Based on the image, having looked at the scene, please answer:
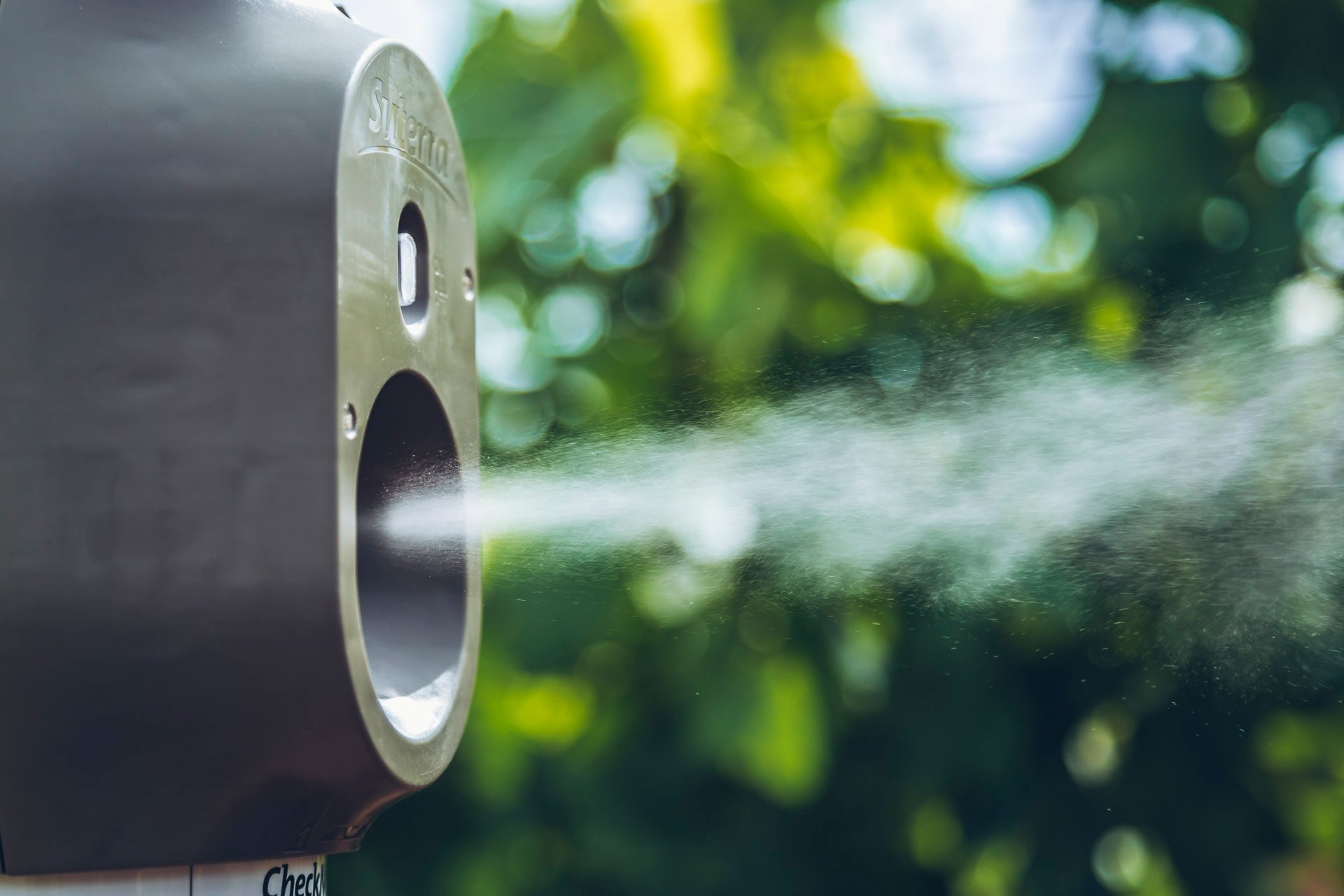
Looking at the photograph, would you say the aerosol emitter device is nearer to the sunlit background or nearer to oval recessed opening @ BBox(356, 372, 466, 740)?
oval recessed opening @ BBox(356, 372, 466, 740)

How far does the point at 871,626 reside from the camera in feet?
6.48

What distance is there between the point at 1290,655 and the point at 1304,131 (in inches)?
30.8

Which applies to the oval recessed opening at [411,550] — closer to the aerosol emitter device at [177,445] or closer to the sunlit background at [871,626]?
the aerosol emitter device at [177,445]

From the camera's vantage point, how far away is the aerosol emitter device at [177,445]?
82 centimetres

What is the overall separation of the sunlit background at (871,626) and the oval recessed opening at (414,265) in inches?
36.1

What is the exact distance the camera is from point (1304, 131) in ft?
6.67

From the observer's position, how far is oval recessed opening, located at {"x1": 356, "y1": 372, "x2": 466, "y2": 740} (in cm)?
108

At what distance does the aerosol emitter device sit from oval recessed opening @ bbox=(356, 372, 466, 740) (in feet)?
0.54

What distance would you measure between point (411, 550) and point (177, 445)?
→ 1.06ft

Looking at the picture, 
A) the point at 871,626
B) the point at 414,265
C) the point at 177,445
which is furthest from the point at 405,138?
the point at 871,626

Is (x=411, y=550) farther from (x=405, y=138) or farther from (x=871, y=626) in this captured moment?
(x=871, y=626)

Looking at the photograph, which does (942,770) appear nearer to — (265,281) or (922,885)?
(922,885)

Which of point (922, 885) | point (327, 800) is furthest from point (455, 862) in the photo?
point (327, 800)

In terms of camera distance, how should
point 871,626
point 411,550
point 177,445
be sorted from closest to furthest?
point 177,445
point 411,550
point 871,626
